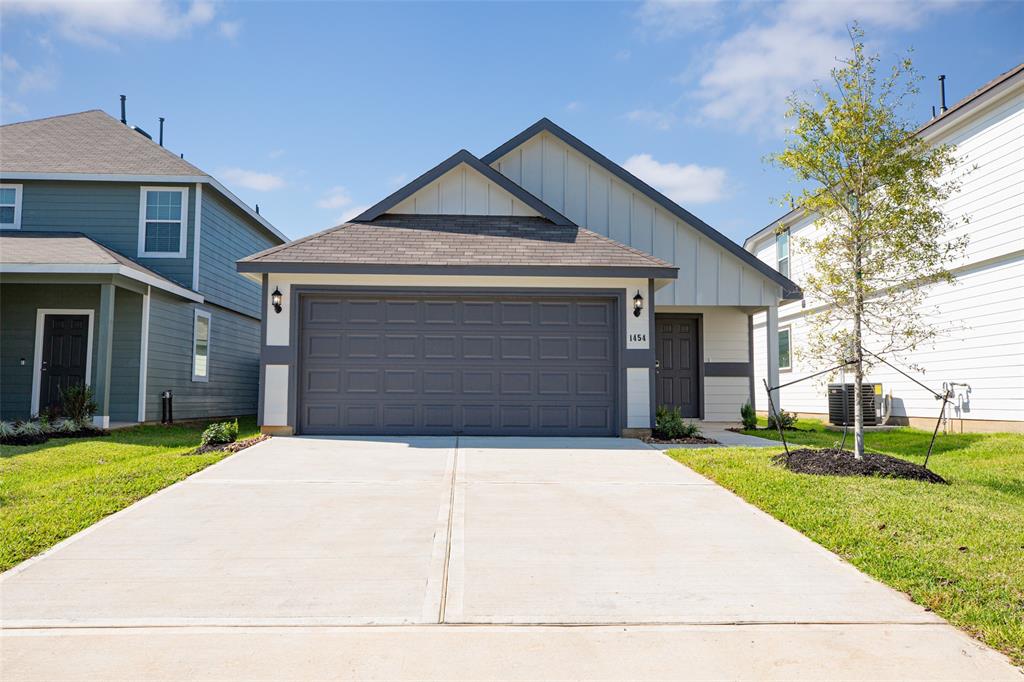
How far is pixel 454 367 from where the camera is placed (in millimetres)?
10766

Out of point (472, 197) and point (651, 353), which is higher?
point (472, 197)

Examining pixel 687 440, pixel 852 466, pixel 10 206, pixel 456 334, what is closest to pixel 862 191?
pixel 852 466

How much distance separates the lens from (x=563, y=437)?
10.8m

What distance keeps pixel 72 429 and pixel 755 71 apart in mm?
13048

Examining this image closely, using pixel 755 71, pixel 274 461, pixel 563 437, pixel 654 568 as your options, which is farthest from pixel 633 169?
pixel 654 568

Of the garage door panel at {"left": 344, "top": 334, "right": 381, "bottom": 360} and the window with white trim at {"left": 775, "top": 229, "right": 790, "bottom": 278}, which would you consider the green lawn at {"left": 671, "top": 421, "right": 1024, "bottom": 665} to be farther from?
the window with white trim at {"left": 775, "top": 229, "right": 790, "bottom": 278}

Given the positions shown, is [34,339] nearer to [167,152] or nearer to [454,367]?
[167,152]

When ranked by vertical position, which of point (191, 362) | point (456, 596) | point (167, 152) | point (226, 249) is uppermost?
point (167, 152)

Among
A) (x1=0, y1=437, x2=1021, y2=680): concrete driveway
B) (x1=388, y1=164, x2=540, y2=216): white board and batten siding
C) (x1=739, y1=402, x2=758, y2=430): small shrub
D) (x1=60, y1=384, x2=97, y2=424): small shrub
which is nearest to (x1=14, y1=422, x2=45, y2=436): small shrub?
(x1=60, y1=384, x2=97, y2=424): small shrub

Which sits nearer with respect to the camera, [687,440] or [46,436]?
[687,440]

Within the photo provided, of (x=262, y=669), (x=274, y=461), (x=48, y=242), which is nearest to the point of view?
(x=262, y=669)

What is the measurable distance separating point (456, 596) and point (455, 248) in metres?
7.71

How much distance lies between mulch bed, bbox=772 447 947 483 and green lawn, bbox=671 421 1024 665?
0.70 ft

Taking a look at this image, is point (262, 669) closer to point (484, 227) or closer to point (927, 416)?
point (484, 227)
